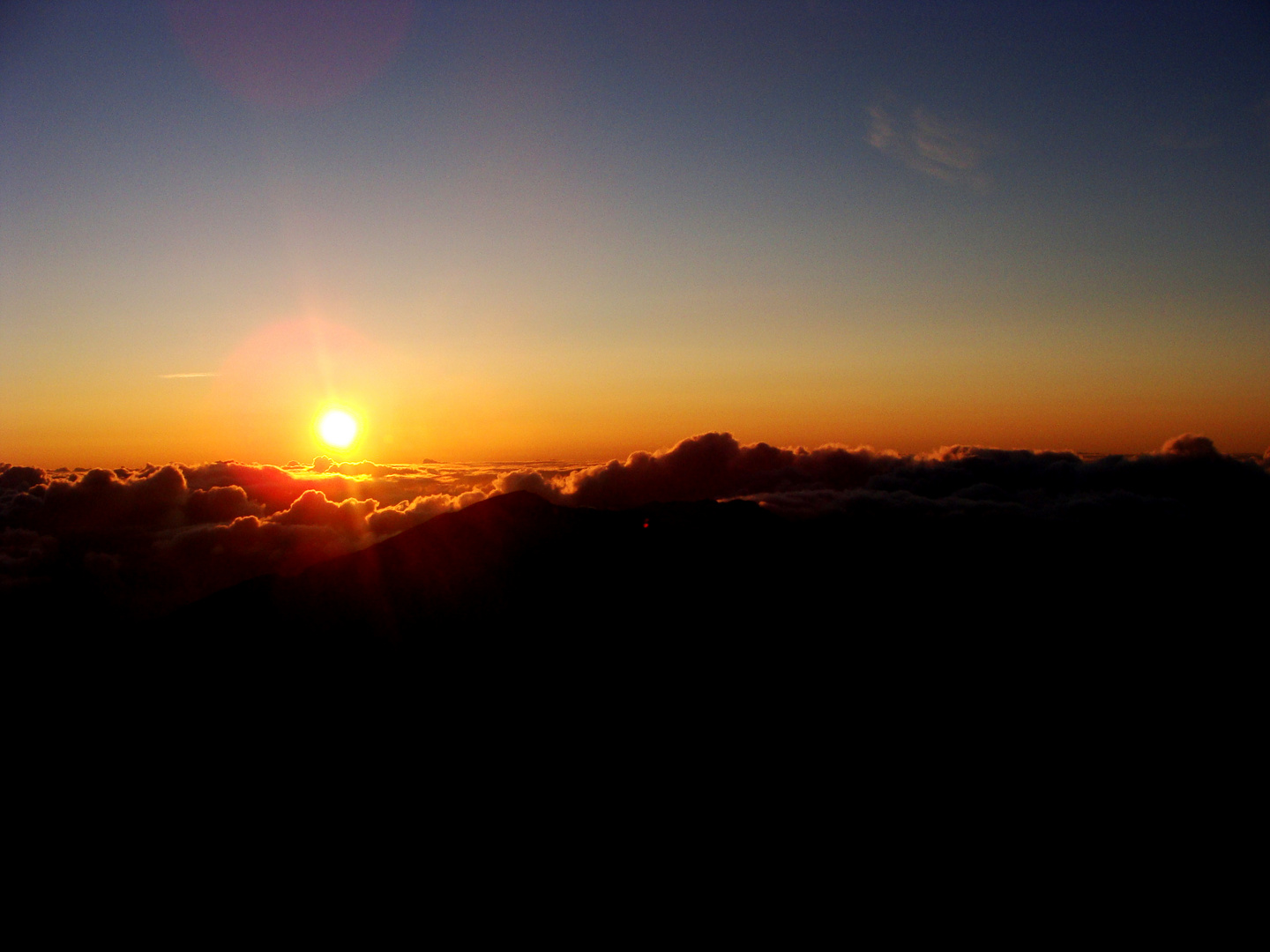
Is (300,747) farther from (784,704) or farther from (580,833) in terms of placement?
(784,704)

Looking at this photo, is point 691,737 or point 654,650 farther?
point 654,650

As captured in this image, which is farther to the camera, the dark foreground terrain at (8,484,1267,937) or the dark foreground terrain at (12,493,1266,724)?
the dark foreground terrain at (12,493,1266,724)

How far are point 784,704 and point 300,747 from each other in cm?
8599

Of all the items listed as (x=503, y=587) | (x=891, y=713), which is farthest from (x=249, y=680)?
(x=891, y=713)

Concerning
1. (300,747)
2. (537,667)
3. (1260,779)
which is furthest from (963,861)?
(300,747)

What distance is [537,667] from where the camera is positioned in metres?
139

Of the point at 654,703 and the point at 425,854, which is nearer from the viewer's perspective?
the point at 425,854

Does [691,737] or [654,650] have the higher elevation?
[654,650]

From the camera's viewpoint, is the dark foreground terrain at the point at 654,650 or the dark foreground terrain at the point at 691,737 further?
the dark foreground terrain at the point at 654,650

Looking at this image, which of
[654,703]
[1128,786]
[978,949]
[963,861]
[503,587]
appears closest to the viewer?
[978,949]

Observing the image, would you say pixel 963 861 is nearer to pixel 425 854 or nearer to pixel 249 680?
pixel 425 854

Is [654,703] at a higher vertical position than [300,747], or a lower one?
higher

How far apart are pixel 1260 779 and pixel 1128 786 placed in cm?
2493

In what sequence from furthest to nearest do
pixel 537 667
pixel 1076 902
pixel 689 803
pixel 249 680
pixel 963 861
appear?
pixel 249 680
pixel 537 667
pixel 689 803
pixel 963 861
pixel 1076 902
